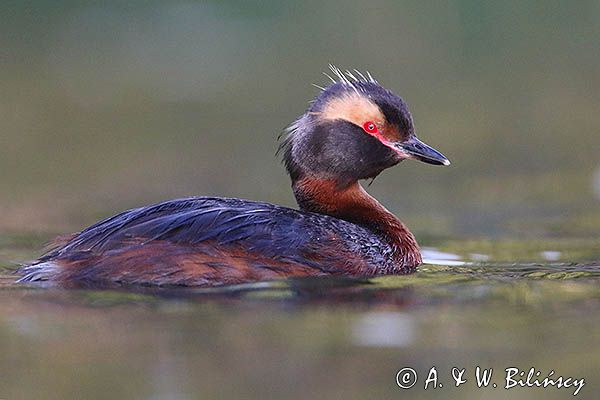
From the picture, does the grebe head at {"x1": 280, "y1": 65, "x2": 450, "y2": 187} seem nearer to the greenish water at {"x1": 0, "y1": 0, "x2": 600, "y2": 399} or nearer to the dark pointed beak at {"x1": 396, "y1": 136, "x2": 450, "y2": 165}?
the dark pointed beak at {"x1": 396, "y1": 136, "x2": 450, "y2": 165}

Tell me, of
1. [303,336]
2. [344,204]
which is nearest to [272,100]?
[344,204]

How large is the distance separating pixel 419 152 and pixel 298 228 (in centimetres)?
143

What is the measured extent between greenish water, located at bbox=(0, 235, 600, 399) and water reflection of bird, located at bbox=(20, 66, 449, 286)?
20 centimetres

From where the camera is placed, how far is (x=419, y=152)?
977 centimetres

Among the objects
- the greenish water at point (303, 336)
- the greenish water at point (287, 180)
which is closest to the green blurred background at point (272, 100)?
the greenish water at point (287, 180)

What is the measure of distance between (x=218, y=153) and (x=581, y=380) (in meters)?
9.30

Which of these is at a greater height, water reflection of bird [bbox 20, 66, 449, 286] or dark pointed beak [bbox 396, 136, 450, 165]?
dark pointed beak [bbox 396, 136, 450, 165]

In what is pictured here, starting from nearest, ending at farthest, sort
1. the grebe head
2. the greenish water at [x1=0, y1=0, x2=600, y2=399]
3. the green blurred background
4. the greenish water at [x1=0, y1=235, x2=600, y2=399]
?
the greenish water at [x1=0, y1=235, x2=600, y2=399], the greenish water at [x1=0, y1=0, x2=600, y2=399], the grebe head, the green blurred background

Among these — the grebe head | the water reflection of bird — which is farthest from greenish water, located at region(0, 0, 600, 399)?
the grebe head

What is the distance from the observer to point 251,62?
19609 mm

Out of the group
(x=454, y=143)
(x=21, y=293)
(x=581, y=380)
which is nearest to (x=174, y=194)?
(x=454, y=143)

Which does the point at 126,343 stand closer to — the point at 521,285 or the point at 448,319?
the point at 448,319

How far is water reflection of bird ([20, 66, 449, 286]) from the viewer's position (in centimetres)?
853

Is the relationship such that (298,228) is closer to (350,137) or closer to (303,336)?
(350,137)
